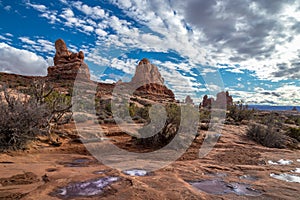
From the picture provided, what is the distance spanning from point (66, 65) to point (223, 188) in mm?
54833

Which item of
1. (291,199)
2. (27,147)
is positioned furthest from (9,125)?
(291,199)

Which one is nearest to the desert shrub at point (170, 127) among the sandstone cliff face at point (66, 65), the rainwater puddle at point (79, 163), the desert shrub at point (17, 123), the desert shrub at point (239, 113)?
the rainwater puddle at point (79, 163)

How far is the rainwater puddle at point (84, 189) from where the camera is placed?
3586 millimetres

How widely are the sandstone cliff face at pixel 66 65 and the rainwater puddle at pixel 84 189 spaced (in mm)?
45889

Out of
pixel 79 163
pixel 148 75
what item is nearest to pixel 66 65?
pixel 148 75

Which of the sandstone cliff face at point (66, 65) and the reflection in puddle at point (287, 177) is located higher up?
the sandstone cliff face at point (66, 65)

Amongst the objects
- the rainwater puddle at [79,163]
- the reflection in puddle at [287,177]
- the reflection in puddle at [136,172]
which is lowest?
the rainwater puddle at [79,163]

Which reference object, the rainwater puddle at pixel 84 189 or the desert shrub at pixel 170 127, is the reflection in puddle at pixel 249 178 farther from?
the desert shrub at pixel 170 127

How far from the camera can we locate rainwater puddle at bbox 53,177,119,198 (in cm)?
359

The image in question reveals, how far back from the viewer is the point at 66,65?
176 ft

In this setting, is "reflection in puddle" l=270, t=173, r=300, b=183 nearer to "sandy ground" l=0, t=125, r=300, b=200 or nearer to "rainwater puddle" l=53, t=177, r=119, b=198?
"sandy ground" l=0, t=125, r=300, b=200

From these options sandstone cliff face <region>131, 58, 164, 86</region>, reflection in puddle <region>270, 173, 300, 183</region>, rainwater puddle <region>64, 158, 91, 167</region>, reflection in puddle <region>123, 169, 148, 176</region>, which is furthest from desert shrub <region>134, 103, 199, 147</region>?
sandstone cliff face <region>131, 58, 164, 86</region>

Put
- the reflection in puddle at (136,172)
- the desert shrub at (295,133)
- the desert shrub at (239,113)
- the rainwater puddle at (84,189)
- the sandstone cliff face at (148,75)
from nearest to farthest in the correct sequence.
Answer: the rainwater puddle at (84,189) → the reflection in puddle at (136,172) → the desert shrub at (295,133) → the desert shrub at (239,113) → the sandstone cliff face at (148,75)

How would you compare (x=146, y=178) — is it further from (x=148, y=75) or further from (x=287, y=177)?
(x=148, y=75)
